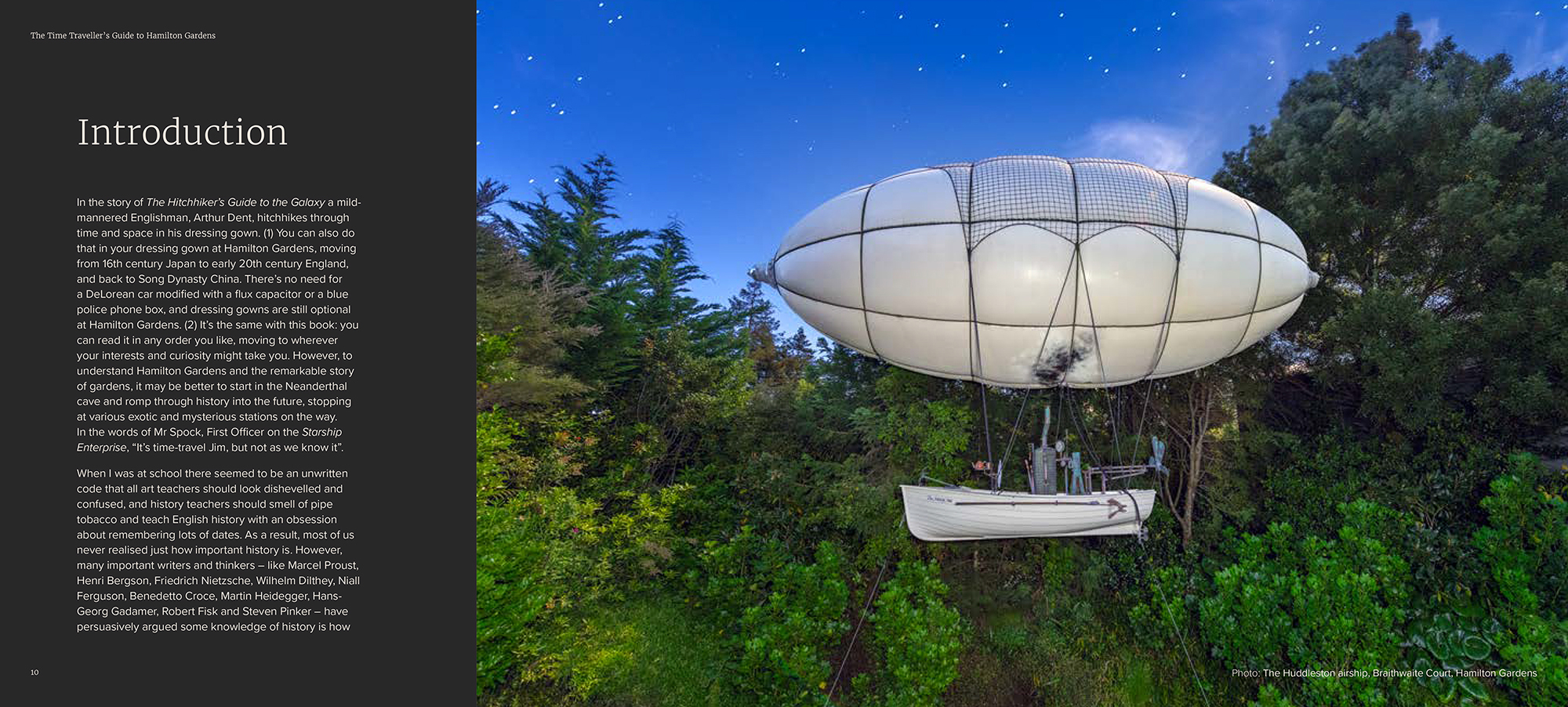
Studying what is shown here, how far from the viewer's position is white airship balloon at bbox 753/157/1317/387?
136 inches

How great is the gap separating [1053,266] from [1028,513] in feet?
7.00

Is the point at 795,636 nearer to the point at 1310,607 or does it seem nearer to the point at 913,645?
the point at 913,645

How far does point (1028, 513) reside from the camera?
12.4 feet

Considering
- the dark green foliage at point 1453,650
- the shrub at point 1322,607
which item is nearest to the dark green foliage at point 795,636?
the shrub at point 1322,607

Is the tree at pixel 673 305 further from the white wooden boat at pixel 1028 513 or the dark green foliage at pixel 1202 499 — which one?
the white wooden boat at pixel 1028 513

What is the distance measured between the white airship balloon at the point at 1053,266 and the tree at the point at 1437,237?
1927 mm

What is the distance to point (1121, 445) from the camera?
631 centimetres

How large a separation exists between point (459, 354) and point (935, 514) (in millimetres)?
3953

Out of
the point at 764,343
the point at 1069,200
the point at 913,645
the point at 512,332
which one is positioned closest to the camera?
the point at 1069,200

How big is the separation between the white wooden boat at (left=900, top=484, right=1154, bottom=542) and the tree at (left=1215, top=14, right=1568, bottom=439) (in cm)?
359

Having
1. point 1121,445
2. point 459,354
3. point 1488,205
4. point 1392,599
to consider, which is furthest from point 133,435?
point 1488,205

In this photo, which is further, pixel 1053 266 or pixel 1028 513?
pixel 1028 513

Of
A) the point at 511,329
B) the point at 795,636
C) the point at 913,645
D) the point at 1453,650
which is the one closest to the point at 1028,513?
the point at 913,645

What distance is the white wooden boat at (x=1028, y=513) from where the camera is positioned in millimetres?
3766
